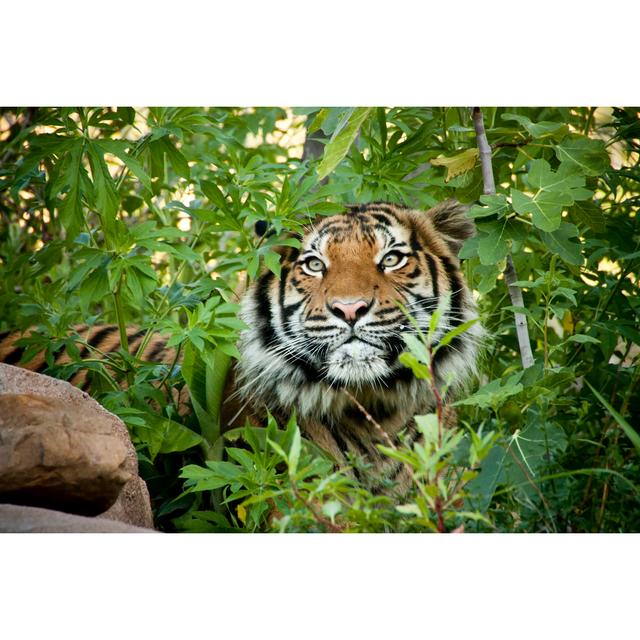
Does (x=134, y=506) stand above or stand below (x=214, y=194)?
below

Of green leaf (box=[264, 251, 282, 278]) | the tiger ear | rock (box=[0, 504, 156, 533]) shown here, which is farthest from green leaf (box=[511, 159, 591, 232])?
rock (box=[0, 504, 156, 533])

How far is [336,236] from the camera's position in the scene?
9.37 feet

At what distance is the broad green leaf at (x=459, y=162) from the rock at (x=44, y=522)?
1407mm

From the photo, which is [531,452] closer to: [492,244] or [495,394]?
[495,394]

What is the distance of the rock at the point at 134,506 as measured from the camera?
2.41 metres

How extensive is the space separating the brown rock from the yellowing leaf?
1.26m

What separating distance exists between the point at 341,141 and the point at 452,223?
548 millimetres

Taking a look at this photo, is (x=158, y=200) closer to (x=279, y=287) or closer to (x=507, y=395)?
(x=279, y=287)

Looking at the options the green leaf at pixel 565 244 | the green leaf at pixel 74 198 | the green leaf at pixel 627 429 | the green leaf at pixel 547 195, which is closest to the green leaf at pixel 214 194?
the green leaf at pixel 74 198

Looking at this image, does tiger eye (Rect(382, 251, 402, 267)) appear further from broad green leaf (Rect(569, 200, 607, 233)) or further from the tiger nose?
broad green leaf (Rect(569, 200, 607, 233))

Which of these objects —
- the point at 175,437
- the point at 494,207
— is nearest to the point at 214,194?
the point at 175,437

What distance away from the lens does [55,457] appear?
2.19 m

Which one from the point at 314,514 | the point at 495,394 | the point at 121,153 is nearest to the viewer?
the point at 314,514
